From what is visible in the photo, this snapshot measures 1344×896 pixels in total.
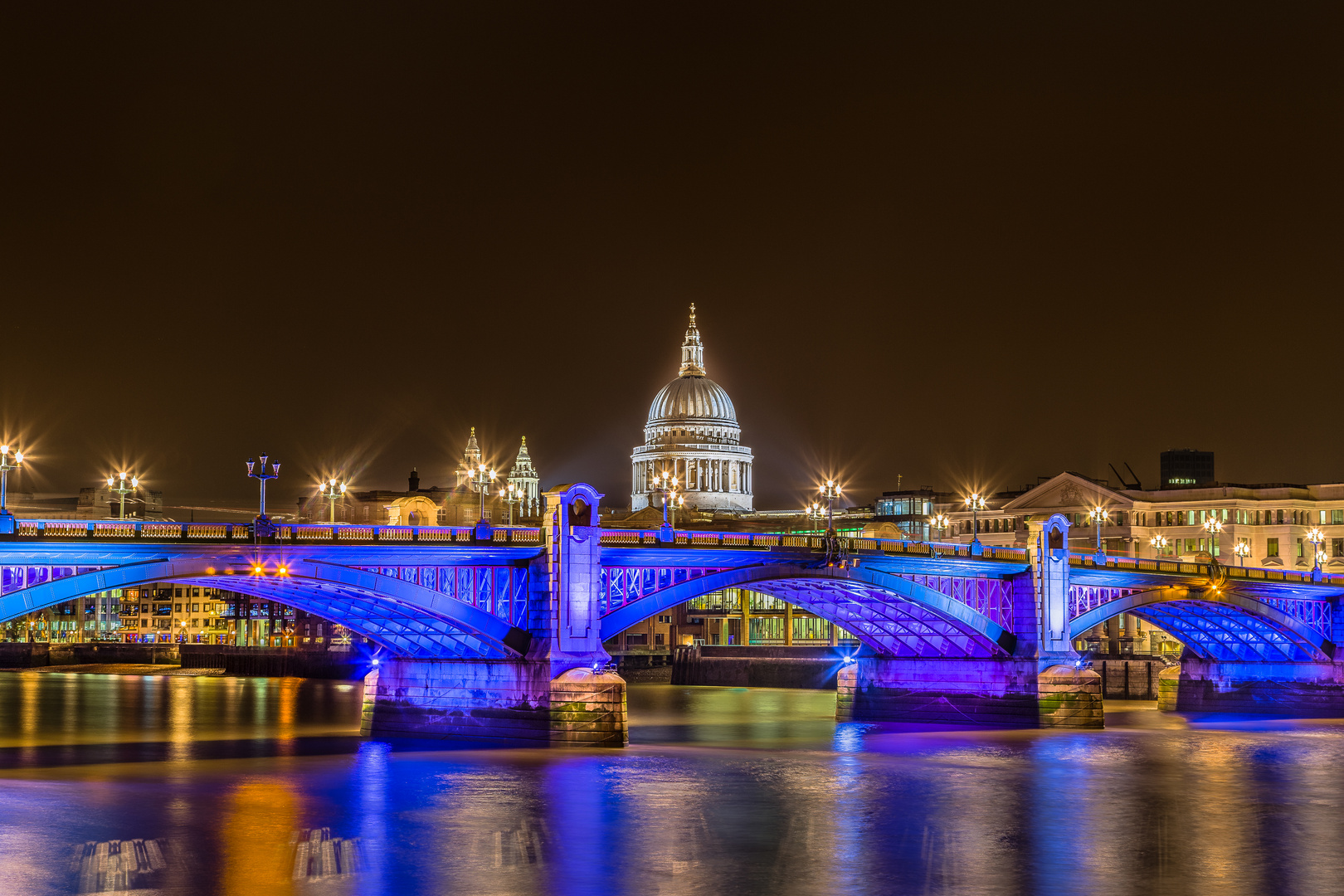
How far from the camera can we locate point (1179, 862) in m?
40.0

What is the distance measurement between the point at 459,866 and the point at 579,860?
111 inches

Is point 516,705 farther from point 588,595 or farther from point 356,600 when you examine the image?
point 356,600

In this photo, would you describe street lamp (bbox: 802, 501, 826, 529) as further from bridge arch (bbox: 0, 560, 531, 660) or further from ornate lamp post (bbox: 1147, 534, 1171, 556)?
bridge arch (bbox: 0, 560, 531, 660)

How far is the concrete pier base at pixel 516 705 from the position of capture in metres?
62.3

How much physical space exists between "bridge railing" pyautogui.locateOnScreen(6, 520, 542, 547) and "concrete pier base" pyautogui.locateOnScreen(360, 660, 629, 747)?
16.7 feet

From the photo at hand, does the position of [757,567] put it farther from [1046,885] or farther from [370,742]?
[1046,885]

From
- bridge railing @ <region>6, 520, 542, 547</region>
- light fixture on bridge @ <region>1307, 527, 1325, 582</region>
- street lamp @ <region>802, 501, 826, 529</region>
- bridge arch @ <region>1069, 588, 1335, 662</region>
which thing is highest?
street lamp @ <region>802, 501, 826, 529</region>

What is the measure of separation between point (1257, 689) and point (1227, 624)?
13.1 ft

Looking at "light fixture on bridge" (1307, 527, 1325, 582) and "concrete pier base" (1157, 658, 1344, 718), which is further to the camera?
"light fixture on bridge" (1307, 527, 1325, 582)

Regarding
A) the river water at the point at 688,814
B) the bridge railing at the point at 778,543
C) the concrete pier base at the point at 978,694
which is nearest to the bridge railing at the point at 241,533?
the bridge railing at the point at 778,543

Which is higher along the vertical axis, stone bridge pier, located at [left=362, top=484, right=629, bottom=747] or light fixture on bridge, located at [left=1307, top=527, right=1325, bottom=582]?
light fixture on bridge, located at [left=1307, top=527, right=1325, bottom=582]

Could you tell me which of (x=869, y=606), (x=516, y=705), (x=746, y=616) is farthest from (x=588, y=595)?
(x=746, y=616)

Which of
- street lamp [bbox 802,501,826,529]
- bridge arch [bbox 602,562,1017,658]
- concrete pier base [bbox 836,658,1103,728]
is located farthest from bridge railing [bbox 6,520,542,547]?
street lamp [bbox 802,501,826,529]

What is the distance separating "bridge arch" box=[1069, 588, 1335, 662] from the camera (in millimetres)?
87562
